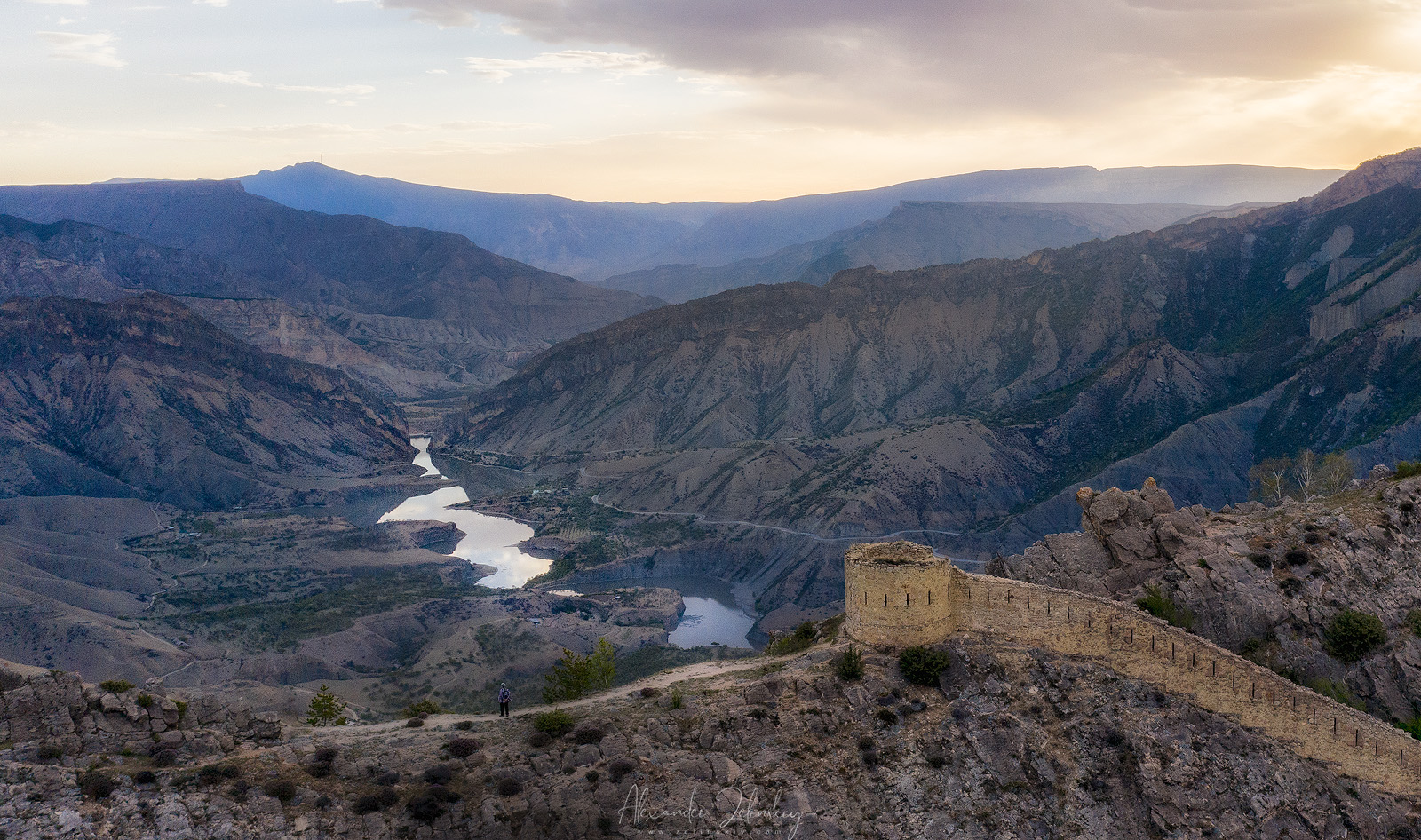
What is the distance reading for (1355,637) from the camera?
117ft

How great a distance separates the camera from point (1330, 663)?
3584cm

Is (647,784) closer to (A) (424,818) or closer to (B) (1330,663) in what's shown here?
(A) (424,818)

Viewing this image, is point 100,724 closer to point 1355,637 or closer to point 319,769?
point 319,769

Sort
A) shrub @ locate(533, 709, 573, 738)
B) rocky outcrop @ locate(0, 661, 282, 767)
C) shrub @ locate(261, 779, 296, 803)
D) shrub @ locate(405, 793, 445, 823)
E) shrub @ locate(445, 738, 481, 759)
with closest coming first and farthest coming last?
shrub @ locate(261, 779, 296, 803) < shrub @ locate(405, 793, 445, 823) < rocky outcrop @ locate(0, 661, 282, 767) < shrub @ locate(445, 738, 481, 759) < shrub @ locate(533, 709, 573, 738)

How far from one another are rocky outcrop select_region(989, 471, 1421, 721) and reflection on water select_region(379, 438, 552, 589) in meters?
80.1

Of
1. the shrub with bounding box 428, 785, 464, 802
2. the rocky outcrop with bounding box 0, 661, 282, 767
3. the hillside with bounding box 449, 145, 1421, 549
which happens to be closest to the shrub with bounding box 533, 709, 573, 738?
the shrub with bounding box 428, 785, 464, 802

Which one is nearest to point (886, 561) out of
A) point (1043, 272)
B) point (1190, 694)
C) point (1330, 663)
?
point (1190, 694)

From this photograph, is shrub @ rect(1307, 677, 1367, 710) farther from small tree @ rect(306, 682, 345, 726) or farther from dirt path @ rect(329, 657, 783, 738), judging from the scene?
small tree @ rect(306, 682, 345, 726)

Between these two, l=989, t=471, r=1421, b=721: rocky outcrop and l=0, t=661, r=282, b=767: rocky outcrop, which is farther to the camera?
l=989, t=471, r=1421, b=721: rocky outcrop

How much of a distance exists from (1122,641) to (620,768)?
1477cm

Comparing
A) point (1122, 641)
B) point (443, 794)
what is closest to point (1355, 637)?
point (1122, 641)

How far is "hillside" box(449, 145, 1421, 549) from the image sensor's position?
113m

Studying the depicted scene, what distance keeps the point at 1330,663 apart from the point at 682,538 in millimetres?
89107

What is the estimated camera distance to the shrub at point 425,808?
30234mm
